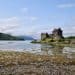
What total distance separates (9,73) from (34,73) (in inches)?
96.2

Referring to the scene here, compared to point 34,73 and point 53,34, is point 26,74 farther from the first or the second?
point 53,34

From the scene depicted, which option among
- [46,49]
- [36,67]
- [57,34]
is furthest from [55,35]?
[36,67]

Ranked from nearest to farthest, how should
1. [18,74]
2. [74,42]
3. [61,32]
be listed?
1. [18,74]
2. [74,42]
3. [61,32]

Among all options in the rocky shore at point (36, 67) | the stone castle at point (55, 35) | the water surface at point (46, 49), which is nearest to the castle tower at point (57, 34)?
the stone castle at point (55, 35)

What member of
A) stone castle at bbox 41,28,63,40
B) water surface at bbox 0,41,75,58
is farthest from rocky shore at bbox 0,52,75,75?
stone castle at bbox 41,28,63,40

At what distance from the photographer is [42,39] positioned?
189m

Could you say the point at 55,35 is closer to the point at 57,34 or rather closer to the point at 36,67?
the point at 57,34

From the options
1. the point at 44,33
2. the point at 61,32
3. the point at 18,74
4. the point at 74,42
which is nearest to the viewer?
the point at 18,74

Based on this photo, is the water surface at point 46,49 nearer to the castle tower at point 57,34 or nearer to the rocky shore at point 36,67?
the rocky shore at point 36,67

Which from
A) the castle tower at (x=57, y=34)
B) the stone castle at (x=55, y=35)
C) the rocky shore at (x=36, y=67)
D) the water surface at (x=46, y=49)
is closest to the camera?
the rocky shore at (x=36, y=67)

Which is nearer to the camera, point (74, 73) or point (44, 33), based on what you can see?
point (74, 73)

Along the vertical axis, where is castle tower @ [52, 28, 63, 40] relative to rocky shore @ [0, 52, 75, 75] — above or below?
above

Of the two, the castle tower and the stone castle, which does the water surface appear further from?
the stone castle

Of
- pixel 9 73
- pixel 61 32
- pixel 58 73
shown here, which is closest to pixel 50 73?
pixel 58 73
